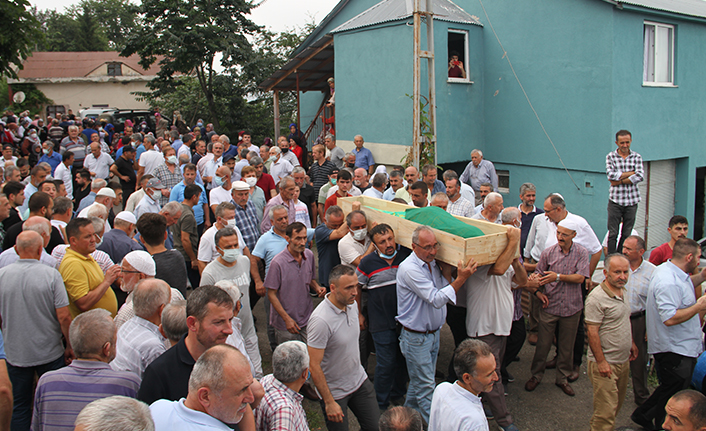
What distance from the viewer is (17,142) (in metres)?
16.6

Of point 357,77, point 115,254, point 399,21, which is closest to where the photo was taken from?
point 115,254

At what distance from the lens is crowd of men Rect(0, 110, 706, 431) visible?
122 inches

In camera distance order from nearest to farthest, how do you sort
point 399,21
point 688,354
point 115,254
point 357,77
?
point 688,354 → point 115,254 → point 399,21 → point 357,77

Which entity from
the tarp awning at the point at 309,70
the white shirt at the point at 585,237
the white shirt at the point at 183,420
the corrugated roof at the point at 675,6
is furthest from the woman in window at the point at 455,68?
the white shirt at the point at 183,420

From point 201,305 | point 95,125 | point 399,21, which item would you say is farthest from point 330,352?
point 95,125

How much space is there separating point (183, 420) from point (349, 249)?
347 centimetres

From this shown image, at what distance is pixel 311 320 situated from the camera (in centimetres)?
423

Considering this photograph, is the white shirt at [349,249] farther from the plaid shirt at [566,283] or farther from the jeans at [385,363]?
the plaid shirt at [566,283]

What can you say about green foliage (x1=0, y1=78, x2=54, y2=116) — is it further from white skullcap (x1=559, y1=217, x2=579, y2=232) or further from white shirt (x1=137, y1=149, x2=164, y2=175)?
white skullcap (x1=559, y1=217, x2=579, y2=232)

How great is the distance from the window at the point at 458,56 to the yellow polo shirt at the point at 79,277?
1070 cm

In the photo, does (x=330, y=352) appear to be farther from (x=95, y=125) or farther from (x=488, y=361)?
(x=95, y=125)

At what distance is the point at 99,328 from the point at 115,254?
2554 millimetres

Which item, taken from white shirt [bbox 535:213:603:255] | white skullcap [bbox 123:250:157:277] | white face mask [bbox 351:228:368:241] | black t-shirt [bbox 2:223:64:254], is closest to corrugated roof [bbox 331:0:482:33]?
white shirt [bbox 535:213:603:255]

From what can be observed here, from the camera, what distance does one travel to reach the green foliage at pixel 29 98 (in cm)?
3731
